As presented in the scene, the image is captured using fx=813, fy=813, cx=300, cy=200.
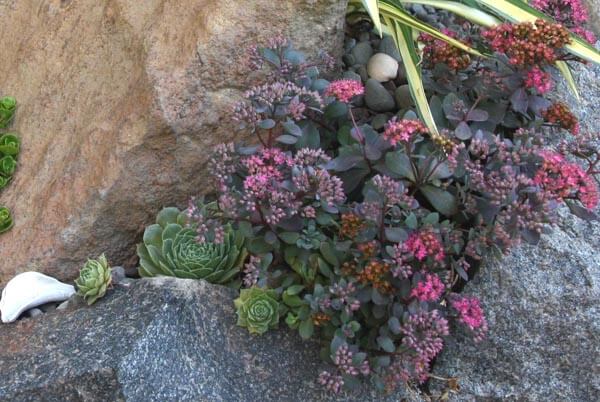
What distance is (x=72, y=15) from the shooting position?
9.11ft

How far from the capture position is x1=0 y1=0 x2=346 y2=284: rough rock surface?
2.41 metres

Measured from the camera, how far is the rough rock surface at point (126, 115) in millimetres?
2408

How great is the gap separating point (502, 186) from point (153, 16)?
4.02 feet

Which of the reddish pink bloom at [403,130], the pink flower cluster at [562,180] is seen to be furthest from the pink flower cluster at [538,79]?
the reddish pink bloom at [403,130]

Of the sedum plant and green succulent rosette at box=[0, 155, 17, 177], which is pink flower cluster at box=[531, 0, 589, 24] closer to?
the sedum plant

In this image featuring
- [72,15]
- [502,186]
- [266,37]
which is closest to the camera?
[502,186]

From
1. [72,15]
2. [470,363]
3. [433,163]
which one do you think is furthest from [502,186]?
[72,15]

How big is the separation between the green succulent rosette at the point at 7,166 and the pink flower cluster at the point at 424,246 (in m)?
1.41

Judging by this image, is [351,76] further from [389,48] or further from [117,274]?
[117,274]

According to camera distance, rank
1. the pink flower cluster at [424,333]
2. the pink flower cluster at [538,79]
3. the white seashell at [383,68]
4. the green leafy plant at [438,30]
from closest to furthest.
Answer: the pink flower cluster at [424,333], the pink flower cluster at [538,79], the green leafy plant at [438,30], the white seashell at [383,68]

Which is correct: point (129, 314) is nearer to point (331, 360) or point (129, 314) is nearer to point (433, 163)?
point (331, 360)

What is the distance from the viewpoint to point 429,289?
1.98m

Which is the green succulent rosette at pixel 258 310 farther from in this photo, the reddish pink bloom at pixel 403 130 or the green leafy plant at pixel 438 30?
Answer: the green leafy plant at pixel 438 30

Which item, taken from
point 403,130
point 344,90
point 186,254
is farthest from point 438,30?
point 186,254
